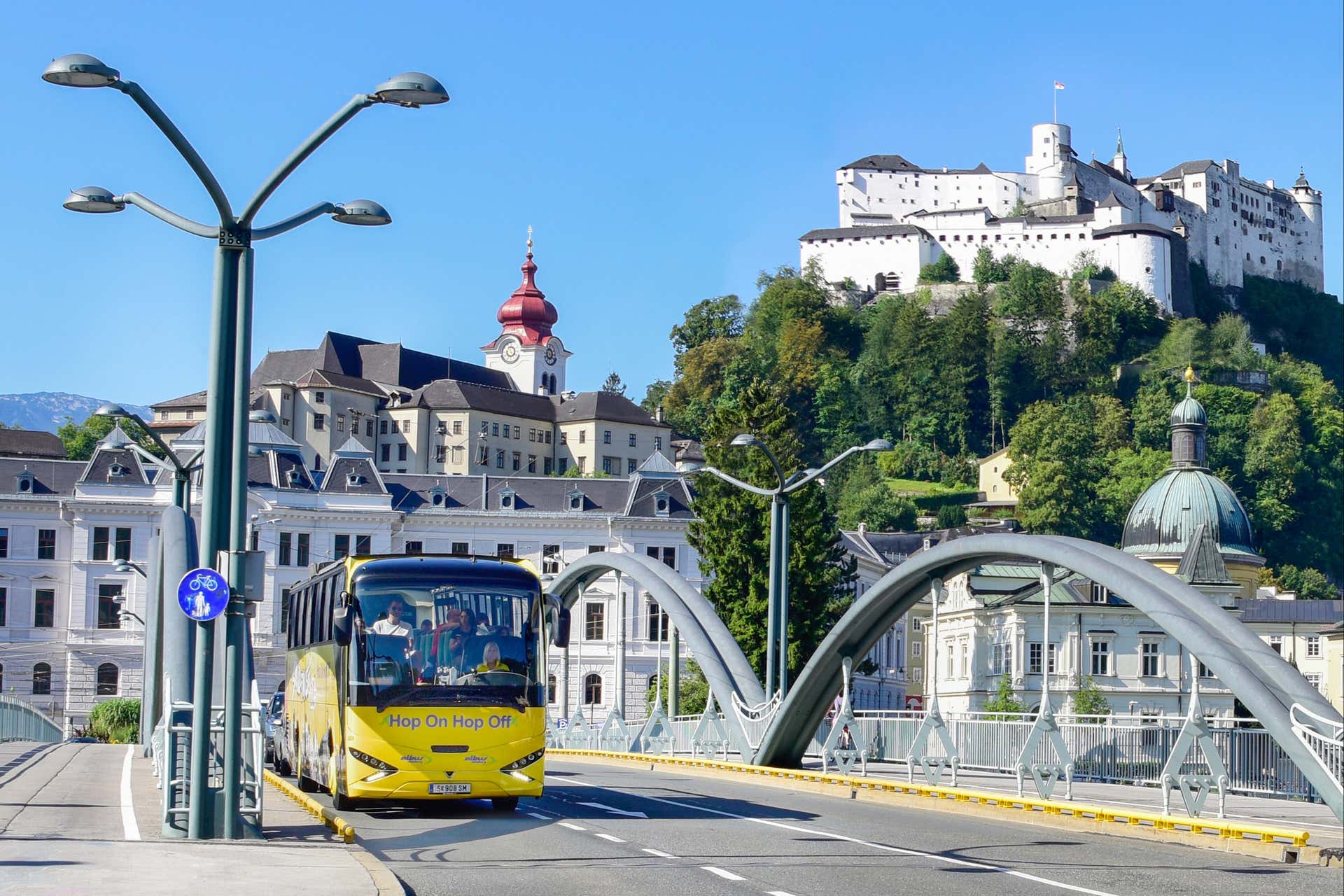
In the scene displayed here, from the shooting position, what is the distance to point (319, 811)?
819 inches

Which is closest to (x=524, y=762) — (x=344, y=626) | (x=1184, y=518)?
(x=344, y=626)

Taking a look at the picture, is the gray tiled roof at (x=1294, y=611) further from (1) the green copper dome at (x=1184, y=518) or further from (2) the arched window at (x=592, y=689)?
(2) the arched window at (x=592, y=689)

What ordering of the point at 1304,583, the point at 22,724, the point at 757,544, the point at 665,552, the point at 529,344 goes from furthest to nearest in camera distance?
1. the point at 529,344
2. the point at 1304,583
3. the point at 665,552
4. the point at 757,544
5. the point at 22,724

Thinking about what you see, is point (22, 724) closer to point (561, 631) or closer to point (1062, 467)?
point (561, 631)

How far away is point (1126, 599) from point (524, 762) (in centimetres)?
691

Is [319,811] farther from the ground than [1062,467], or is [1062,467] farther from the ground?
[1062,467]

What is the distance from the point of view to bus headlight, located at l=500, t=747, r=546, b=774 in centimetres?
2234

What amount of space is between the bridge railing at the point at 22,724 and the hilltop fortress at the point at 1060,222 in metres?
125

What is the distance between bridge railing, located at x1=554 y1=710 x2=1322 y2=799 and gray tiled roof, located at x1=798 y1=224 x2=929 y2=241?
14855 cm

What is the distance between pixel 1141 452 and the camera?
158 m

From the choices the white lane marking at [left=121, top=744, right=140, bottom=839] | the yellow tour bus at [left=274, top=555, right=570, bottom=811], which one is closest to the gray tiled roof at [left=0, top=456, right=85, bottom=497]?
the white lane marking at [left=121, top=744, right=140, bottom=839]

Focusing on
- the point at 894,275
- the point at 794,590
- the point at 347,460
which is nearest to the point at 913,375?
the point at 894,275

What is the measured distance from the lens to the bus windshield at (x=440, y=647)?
2211 cm

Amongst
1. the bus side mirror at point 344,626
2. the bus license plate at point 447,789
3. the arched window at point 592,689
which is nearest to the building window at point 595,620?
the arched window at point 592,689
